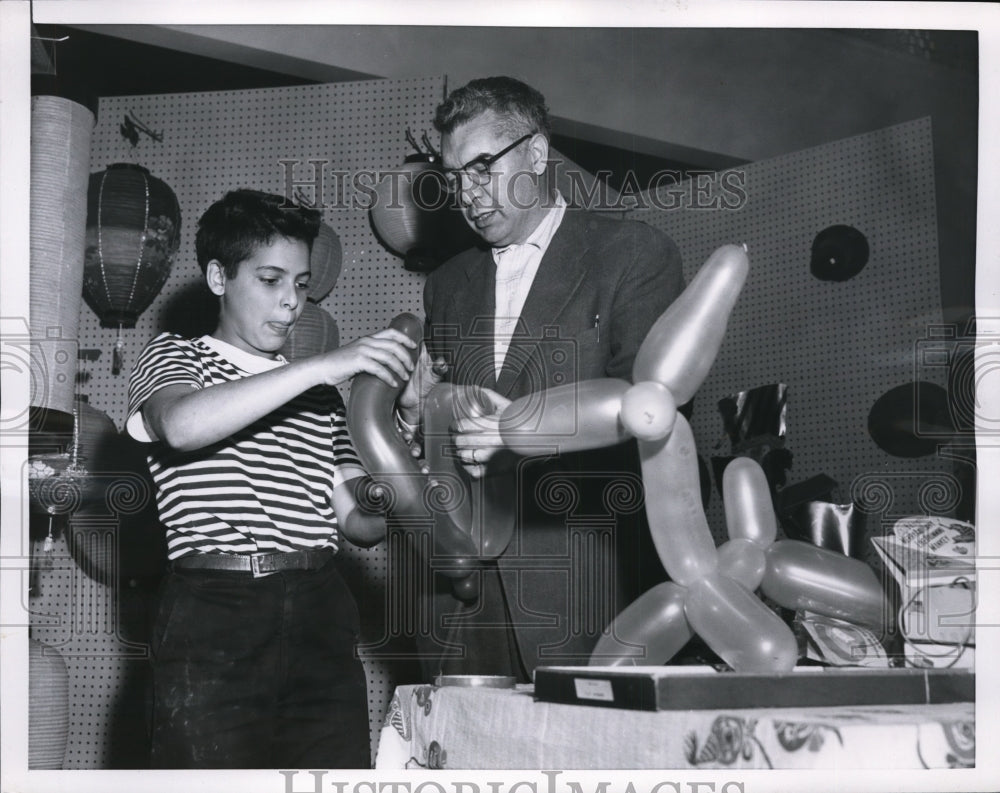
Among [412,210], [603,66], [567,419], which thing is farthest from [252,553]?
[603,66]

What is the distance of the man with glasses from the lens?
1.56 meters

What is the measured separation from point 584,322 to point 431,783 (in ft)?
2.37

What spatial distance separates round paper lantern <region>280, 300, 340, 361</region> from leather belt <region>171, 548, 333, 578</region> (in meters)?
0.51

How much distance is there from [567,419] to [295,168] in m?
1.00

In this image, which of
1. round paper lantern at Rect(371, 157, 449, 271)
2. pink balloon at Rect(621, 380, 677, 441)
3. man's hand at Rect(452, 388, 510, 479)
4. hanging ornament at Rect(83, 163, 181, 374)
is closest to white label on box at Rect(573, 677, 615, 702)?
pink balloon at Rect(621, 380, 677, 441)

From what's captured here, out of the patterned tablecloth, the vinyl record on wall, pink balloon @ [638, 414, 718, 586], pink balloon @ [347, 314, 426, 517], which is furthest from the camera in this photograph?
the vinyl record on wall

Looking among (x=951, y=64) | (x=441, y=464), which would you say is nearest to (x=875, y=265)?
(x=951, y=64)

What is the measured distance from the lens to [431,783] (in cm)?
134

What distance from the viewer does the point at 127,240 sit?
1981 millimetres

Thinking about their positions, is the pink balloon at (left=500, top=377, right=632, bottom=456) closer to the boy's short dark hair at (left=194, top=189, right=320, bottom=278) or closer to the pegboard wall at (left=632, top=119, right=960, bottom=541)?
the boy's short dark hair at (left=194, top=189, right=320, bottom=278)

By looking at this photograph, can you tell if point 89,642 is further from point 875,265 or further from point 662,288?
point 875,265

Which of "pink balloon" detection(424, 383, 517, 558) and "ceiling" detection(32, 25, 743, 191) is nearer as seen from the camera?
"pink balloon" detection(424, 383, 517, 558)

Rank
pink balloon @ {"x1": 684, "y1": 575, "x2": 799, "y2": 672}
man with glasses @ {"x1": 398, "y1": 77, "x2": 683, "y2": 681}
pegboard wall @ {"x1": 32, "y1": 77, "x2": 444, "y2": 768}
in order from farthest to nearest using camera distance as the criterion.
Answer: pegboard wall @ {"x1": 32, "y1": 77, "x2": 444, "y2": 768}
man with glasses @ {"x1": 398, "y1": 77, "x2": 683, "y2": 681}
pink balloon @ {"x1": 684, "y1": 575, "x2": 799, "y2": 672}

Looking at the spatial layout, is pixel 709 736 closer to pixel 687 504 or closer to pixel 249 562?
pixel 687 504
